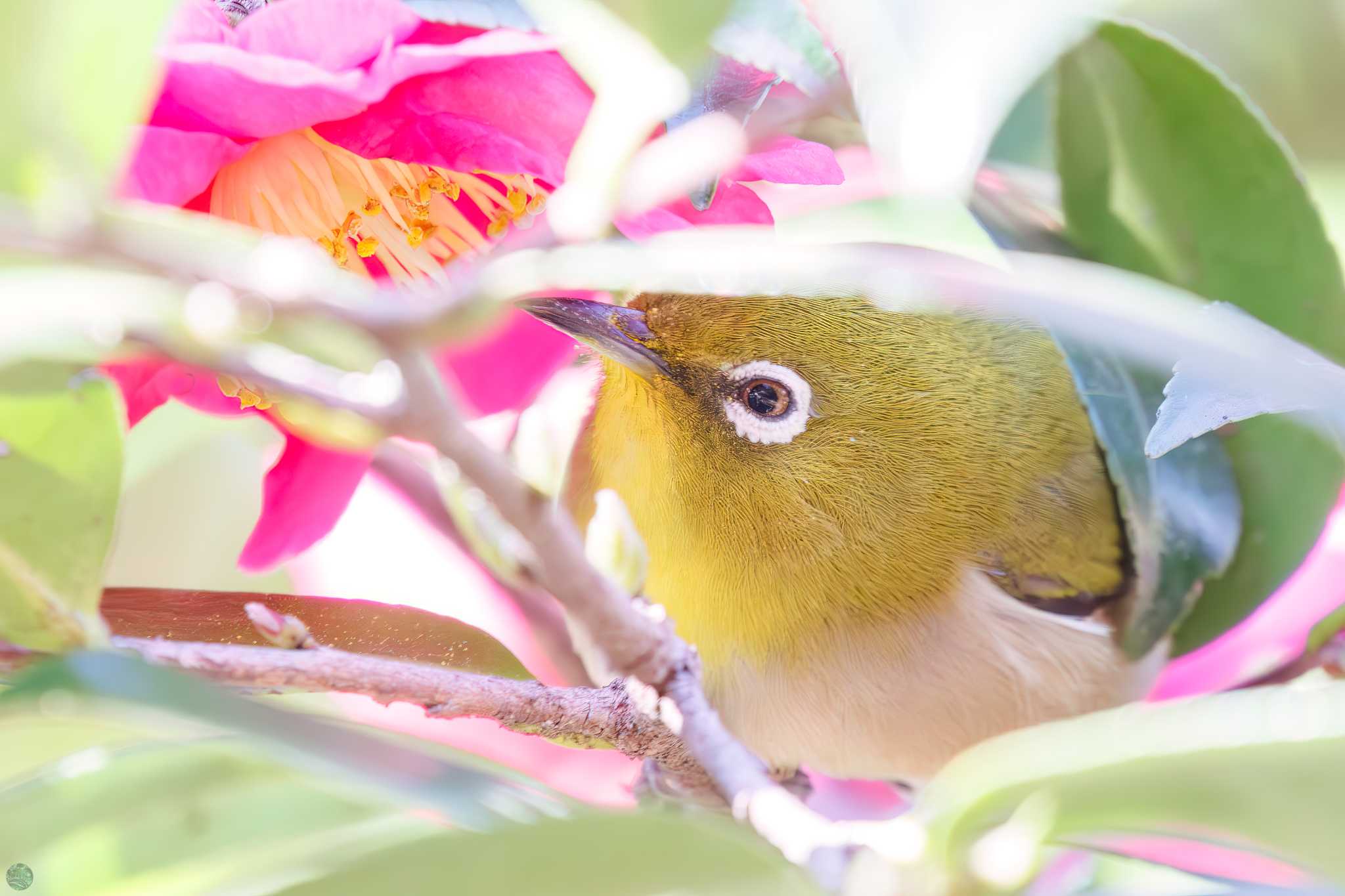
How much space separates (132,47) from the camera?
265 millimetres

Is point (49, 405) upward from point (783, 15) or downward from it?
downward

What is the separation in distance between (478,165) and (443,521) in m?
0.36

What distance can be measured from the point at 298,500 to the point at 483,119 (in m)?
0.25

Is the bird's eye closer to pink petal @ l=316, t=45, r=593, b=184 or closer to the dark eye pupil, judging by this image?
the dark eye pupil

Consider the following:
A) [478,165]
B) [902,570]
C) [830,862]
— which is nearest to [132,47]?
[478,165]

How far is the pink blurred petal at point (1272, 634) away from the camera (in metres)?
0.66

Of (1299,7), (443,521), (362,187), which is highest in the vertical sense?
(1299,7)

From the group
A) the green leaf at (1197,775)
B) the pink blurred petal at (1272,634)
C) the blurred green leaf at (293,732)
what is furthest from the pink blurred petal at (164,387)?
the pink blurred petal at (1272,634)

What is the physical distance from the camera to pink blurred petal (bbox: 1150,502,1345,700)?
2.15 ft

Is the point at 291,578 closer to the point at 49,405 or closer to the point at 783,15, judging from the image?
the point at 49,405

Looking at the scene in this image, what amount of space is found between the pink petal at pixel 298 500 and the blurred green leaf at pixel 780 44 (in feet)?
1.02

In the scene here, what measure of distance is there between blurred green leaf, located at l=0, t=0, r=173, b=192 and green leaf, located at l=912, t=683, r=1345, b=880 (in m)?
0.28

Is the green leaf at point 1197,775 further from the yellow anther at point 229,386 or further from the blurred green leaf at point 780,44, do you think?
the yellow anther at point 229,386

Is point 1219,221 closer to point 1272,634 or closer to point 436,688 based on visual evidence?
point 1272,634
